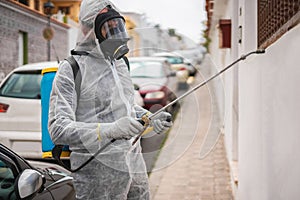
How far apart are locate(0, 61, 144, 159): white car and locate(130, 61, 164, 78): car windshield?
244 cm

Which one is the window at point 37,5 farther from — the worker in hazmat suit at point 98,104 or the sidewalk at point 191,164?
the worker in hazmat suit at point 98,104

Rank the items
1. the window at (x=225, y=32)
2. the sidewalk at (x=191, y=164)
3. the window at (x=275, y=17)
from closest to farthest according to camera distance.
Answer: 1. the window at (x=275, y=17)
2. the sidewalk at (x=191, y=164)
3. the window at (x=225, y=32)

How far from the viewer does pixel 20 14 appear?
8758 mm

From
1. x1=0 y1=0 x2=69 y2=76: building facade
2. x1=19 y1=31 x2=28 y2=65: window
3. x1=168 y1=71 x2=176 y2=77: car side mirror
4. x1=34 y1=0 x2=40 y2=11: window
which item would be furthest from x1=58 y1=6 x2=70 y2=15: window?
x1=168 y1=71 x2=176 y2=77: car side mirror

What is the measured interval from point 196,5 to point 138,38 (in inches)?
13.7

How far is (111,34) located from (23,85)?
3430 millimetres

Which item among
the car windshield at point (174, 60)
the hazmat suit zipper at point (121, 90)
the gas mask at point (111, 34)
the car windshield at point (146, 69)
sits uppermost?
the gas mask at point (111, 34)

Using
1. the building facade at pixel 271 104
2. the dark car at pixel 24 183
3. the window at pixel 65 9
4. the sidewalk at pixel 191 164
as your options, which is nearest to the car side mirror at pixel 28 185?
the dark car at pixel 24 183

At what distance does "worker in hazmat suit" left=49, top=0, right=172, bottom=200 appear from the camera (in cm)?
234

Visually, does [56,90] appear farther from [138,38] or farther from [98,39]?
[138,38]

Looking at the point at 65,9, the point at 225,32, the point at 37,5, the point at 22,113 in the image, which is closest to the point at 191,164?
the point at 225,32

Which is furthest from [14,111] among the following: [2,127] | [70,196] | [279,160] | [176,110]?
[279,160]

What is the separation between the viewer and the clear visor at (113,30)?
2404 mm

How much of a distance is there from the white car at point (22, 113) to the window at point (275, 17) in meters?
2.61
